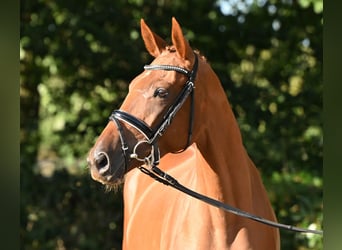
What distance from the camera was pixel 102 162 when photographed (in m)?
2.48

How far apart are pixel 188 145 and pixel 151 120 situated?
0.64 feet

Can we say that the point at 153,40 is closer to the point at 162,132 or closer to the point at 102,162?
the point at 162,132

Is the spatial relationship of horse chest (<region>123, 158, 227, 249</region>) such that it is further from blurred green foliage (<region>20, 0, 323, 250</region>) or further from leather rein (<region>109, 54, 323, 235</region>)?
blurred green foliage (<region>20, 0, 323, 250</region>)

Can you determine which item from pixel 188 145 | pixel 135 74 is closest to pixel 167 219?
pixel 188 145

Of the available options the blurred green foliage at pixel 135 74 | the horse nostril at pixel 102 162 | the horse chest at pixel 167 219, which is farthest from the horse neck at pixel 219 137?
the blurred green foliage at pixel 135 74

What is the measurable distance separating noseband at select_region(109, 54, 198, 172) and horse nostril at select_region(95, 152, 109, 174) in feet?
0.23

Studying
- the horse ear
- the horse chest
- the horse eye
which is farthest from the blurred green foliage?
the horse eye

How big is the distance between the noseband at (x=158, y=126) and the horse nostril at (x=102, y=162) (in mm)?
70

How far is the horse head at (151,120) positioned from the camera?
2484mm

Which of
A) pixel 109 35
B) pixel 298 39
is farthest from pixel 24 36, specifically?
pixel 298 39

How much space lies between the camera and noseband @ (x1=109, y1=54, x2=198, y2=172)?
2.51 meters

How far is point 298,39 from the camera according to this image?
6.89m

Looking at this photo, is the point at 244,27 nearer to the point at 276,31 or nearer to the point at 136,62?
the point at 276,31
